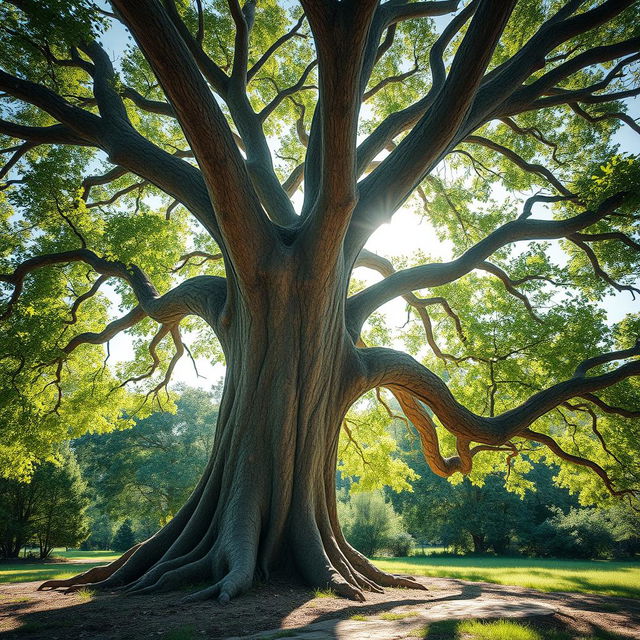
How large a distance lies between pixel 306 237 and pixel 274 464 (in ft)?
10.3

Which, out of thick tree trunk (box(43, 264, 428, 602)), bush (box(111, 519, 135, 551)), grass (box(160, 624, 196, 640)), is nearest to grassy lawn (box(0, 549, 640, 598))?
thick tree trunk (box(43, 264, 428, 602))

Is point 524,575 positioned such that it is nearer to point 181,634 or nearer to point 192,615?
point 192,615

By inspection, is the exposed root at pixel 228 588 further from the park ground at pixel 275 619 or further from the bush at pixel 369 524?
the bush at pixel 369 524

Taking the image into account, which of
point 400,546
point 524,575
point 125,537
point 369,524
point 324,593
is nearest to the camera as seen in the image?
point 324,593

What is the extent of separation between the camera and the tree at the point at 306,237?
14.8ft

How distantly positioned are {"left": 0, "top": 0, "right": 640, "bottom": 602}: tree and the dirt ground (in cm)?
36

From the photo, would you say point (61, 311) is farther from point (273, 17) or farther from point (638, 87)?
point (638, 87)

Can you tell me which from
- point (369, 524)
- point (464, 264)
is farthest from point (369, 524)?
point (464, 264)

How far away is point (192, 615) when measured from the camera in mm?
3461

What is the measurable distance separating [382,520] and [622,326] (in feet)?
62.2

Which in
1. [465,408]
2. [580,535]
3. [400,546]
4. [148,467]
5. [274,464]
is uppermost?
[148,467]

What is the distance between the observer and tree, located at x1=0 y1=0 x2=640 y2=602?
452 cm

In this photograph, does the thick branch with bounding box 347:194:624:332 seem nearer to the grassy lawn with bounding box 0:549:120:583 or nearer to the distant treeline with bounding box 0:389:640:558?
the grassy lawn with bounding box 0:549:120:583

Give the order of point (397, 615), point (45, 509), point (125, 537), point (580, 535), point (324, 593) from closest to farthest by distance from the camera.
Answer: point (397, 615)
point (324, 593)
point (45, 509)
point (580, 535)
point (125, 537)
